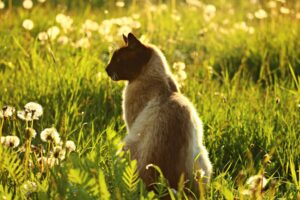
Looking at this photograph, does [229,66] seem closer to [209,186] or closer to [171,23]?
[171,23]

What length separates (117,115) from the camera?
5.34 meters

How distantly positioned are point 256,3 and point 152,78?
784 cm

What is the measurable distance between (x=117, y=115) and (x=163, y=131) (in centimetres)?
166

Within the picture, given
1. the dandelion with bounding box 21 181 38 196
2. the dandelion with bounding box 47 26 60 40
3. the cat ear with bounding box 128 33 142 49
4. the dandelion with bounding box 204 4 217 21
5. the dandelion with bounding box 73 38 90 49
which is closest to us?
the dandelion with bounding box 21 181 38 196

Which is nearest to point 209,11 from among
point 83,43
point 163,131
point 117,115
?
point 83,43

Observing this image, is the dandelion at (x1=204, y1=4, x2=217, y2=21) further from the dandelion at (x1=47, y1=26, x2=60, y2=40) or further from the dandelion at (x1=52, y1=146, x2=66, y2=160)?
the dandelion at (x1=52, y1=146, x2=66, y2=160)

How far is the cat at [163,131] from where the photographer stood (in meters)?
3.69

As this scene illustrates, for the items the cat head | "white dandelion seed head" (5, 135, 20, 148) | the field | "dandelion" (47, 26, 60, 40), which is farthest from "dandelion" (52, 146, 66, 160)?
"dandelion" (47, 26, 60, 40)

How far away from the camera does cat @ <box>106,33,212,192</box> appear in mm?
3688

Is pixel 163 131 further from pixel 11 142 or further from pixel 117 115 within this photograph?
pixel 117 115

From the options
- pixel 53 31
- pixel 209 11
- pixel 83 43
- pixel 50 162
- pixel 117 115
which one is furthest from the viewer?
pixel 209 11

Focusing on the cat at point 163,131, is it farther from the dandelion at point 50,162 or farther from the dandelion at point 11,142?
the dandelion at point 11,142

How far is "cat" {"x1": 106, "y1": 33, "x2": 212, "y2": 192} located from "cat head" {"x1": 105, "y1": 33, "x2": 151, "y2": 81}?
0.42ft

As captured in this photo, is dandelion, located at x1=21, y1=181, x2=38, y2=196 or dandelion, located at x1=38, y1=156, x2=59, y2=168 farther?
dandelion, located at x1=38, y1=156, x2=59, y2=168
